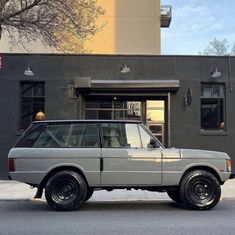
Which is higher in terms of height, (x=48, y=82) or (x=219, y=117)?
(x=48, y=82)

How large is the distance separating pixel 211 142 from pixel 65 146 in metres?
10.1

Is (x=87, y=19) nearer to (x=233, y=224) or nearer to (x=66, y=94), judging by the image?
(x=66, y=94)

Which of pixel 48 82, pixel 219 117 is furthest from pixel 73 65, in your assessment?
pixel 219 117

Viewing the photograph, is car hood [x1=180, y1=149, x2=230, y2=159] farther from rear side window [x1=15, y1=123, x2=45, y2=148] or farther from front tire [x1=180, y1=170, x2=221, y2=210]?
rear side window [x1=15, y1=123, x2=45, y2=148]

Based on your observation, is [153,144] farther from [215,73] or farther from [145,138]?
[215,73]

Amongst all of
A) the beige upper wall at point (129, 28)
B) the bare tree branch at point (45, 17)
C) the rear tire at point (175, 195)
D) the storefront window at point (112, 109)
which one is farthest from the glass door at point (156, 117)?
the beige upper wall at point (129, 28)

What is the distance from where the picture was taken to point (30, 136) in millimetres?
11344

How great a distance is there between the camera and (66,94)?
2005cm

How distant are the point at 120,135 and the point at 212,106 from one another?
32.3 ft


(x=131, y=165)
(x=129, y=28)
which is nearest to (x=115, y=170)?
(x=131, y=165)

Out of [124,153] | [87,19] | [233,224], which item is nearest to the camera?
[233,224]

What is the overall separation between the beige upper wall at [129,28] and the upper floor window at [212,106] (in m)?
16.4

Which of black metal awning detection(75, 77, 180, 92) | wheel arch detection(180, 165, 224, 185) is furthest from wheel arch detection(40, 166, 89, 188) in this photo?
black metal awning detection(75, 77, 180, 92)

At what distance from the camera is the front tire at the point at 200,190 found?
35.8ft
